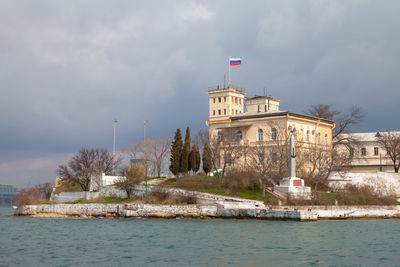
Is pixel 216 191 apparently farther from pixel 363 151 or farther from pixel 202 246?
pixel 363 151

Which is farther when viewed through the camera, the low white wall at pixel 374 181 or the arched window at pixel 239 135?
the arched window at pixel 239 135

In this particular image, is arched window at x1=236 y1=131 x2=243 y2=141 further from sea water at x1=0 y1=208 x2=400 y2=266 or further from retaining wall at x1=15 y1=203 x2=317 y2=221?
sea water at x1=0 y1=208 x2=400 y2=266

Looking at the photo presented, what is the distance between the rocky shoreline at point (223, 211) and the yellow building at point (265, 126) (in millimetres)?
11895

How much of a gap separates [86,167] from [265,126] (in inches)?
864

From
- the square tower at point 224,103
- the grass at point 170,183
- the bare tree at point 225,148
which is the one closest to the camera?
the grass at point 170,183

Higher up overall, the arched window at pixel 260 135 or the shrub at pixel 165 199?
the arched window at pixel 260 135

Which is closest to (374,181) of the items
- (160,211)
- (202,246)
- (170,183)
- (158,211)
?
(170,183)

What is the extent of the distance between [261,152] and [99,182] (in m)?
17.5

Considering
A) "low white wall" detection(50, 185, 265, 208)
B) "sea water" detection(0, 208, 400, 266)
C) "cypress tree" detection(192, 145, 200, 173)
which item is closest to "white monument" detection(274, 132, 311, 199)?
"low white wall" detection(50, 185, 265, 208)

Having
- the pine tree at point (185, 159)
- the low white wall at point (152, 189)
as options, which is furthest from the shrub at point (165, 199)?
the pine tree at point (185, 159)

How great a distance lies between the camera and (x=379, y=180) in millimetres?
52344

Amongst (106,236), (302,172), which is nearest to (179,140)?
(302,172)

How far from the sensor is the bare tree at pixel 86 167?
5869 centimetres

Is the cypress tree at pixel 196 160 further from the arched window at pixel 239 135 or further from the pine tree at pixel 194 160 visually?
the arched window at pixel 239 135
